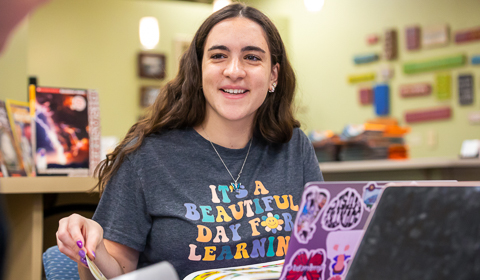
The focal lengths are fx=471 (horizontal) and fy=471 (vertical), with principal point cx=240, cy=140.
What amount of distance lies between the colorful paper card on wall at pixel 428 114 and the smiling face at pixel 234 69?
320cm

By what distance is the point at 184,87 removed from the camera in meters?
1.35

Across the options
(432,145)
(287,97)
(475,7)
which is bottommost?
(432,145)

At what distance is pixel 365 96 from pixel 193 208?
3.86 metres

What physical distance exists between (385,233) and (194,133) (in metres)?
0.85

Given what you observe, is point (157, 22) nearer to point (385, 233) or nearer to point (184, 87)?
point (184, 87)

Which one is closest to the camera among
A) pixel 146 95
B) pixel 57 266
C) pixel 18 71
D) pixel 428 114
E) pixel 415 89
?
pixel 57 266

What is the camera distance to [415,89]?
426cm

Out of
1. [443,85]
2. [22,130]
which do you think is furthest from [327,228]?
[443,85]

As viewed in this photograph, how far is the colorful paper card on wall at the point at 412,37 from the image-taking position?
4.27m

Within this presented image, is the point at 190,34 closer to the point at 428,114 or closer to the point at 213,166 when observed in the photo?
the point at 428,114

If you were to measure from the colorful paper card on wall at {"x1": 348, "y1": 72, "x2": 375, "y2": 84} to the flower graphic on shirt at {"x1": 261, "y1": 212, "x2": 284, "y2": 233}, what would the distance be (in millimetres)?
3773

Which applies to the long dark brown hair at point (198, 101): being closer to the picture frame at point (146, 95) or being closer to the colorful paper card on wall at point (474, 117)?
the colorful paper card on wall at point (474, 117)

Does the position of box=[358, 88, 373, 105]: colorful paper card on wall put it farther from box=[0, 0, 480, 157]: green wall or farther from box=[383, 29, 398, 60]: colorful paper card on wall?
box=[383, 29, 398, 60]: colorful paper card on wall

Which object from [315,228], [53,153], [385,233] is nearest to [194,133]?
[53,153]
